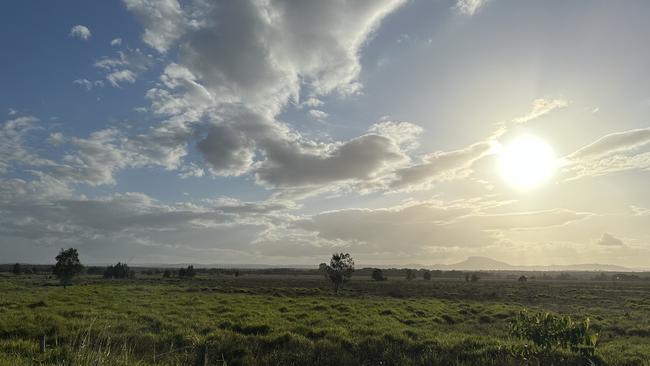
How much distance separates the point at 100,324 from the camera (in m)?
23.2

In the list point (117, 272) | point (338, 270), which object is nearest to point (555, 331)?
point (338, 270)

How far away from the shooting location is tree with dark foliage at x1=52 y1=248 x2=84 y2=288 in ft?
230

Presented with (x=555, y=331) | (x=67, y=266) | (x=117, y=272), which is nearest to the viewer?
(x=555, y=331)

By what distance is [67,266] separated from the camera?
70.6m

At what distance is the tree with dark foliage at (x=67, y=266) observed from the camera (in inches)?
2758

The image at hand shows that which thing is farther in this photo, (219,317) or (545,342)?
(219,317)

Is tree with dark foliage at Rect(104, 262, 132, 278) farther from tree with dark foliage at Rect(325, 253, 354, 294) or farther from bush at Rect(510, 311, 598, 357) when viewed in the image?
bush at Rect(510, 311, 598, 357)

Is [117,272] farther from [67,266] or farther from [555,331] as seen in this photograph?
[555,331]

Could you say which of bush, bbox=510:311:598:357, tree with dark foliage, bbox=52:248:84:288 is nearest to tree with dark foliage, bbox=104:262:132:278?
tree with dark foliage, bbox=52:248:84:288

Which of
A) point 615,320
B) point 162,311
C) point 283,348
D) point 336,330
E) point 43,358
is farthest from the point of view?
point 615,320

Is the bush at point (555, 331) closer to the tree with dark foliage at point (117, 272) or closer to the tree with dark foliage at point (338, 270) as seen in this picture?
the tree with dark foliage at point (338, 270)

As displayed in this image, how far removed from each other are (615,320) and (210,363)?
112 ft

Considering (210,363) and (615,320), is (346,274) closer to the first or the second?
(615,320)

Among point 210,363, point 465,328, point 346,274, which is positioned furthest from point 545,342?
point 346,274
